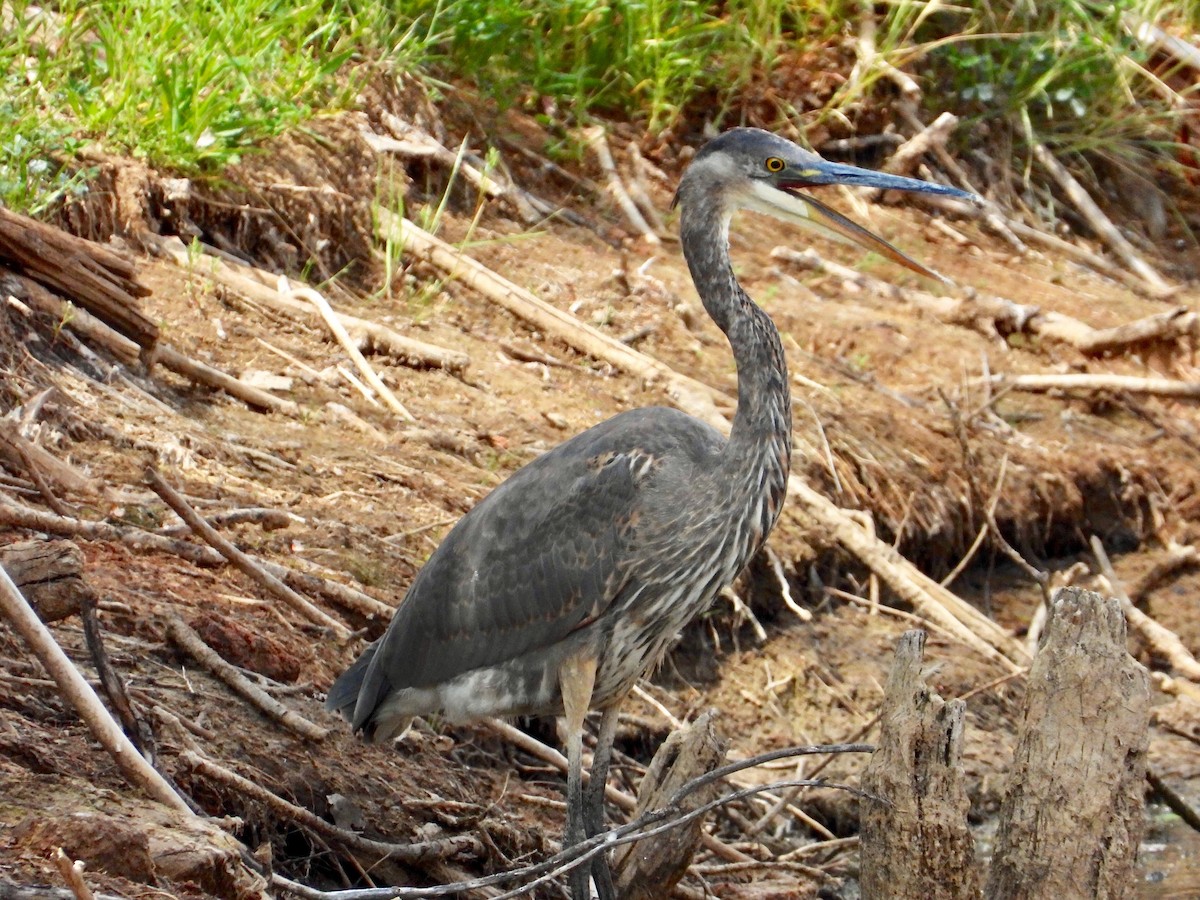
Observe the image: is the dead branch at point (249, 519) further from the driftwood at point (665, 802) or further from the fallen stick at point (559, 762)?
the driftwood at point (665, 802)

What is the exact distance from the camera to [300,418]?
5.81 metres

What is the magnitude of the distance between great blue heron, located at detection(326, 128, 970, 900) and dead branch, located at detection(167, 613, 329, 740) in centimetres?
14

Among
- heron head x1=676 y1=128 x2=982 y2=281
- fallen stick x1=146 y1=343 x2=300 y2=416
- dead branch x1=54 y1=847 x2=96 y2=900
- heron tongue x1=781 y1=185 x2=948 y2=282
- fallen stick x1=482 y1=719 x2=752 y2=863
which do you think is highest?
heron head x1=676 y1=128 x2=982 y2=281

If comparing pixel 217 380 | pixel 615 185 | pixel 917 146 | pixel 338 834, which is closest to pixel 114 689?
pixel 338 834

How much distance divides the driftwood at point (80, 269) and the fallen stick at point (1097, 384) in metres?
4.45

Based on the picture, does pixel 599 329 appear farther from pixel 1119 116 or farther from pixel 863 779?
pixel 1119 116

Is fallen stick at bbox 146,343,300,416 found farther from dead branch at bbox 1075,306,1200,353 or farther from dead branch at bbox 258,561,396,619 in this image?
dead branch at bbox 1075,306,1200,353

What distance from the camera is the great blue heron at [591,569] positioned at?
4105 mm

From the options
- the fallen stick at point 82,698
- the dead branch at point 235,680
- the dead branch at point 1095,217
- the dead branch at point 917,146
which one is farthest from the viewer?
the dead branch at point 1095,217

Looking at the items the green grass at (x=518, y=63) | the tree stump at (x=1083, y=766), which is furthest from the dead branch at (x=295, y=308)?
the tree stump at (x=1083, y=766)

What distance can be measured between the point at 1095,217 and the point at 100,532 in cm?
766

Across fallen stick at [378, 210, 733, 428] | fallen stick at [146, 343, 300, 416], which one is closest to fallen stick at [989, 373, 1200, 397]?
fallen stick at [378, 210, 733, 428]

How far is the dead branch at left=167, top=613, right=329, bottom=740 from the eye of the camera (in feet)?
13.1

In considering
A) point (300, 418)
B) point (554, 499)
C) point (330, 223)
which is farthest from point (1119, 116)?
point (554, 499)
